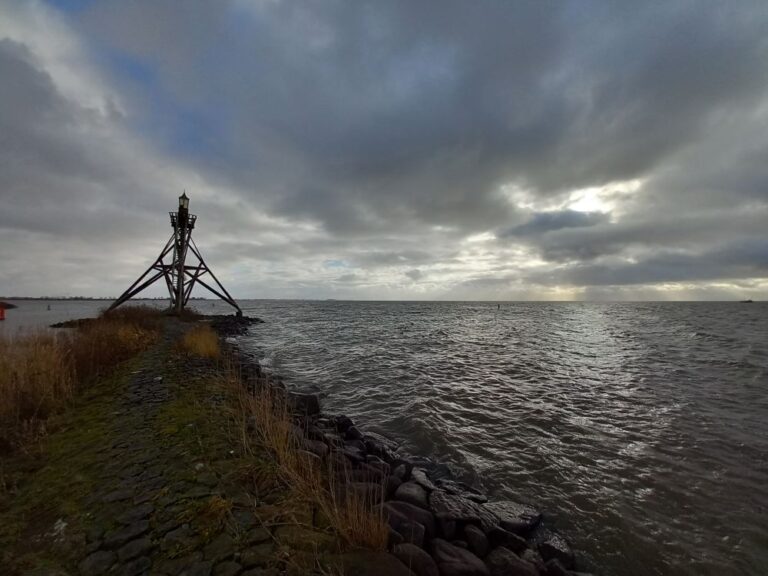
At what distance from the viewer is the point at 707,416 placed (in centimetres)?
1135

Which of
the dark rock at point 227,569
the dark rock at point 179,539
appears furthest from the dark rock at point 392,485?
the dark rock at point 179,539

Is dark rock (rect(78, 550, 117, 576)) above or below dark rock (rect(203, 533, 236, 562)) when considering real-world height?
above

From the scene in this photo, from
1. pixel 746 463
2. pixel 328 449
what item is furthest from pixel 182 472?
pixel 746 463

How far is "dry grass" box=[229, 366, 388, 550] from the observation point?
4031 millimetres

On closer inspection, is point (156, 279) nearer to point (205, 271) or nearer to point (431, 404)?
point (205, 271)

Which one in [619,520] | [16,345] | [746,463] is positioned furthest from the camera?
[16,345]

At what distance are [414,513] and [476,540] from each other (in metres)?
1.02

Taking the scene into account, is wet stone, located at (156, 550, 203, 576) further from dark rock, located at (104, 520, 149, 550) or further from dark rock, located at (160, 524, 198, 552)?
dark rock, located at (104, 520, 149, 550)

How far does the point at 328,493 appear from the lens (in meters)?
4.99

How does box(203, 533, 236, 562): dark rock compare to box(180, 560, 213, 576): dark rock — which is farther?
box(203, 533, 236, 562): dark rock

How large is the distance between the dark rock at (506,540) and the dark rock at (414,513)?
3.29 ft

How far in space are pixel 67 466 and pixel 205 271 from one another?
35207 millimetres

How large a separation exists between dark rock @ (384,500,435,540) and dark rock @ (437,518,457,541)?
0.15 meters

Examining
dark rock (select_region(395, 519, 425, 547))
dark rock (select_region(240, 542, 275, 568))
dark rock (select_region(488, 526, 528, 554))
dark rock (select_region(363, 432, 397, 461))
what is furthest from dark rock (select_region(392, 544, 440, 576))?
dark rock (select_region(363, 432, 397, 461))
